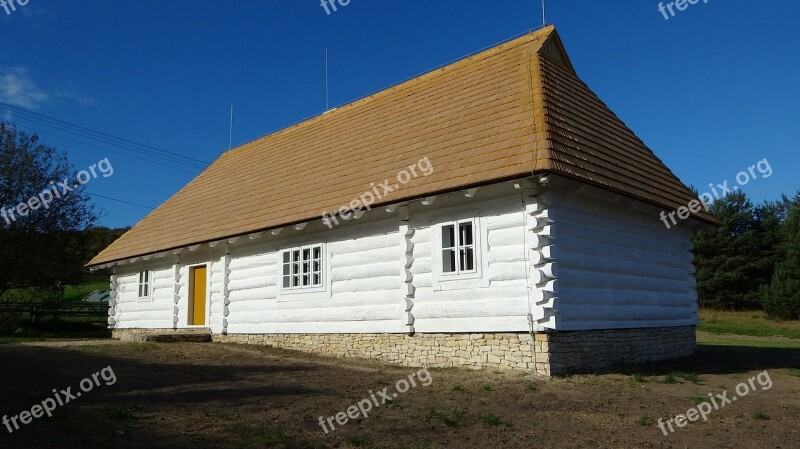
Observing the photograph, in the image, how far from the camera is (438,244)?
486 inches

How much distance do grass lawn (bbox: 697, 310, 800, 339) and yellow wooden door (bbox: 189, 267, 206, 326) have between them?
22.7 meters

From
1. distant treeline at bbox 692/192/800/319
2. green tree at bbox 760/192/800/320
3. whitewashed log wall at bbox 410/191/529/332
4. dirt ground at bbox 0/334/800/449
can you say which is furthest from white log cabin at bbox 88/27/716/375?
distant treeline at bbox 692/192/800/319

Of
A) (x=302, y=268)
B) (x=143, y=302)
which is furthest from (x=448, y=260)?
(x=143, y=302)

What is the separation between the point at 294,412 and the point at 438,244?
5.28 metres

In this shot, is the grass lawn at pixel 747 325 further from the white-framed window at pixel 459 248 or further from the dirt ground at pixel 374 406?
the white-framed window at pixel 459 248

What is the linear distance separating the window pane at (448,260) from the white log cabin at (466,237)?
0.03m

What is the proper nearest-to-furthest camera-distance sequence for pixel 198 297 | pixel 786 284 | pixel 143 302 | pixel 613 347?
pixel 613 347
pixel 198 297
pixel 143 302
pixel 786 284

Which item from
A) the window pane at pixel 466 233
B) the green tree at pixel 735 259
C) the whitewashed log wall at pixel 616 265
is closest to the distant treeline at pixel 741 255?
the green tree at pixel 735 259

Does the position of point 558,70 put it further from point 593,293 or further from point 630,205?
point 593,293

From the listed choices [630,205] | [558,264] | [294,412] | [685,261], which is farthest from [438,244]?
[685,261]

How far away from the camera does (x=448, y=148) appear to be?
1289 centimetres

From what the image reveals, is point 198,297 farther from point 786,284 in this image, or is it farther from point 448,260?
point 786,284

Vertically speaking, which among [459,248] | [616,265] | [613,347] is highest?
[459,248]

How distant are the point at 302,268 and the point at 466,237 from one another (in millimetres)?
5027
